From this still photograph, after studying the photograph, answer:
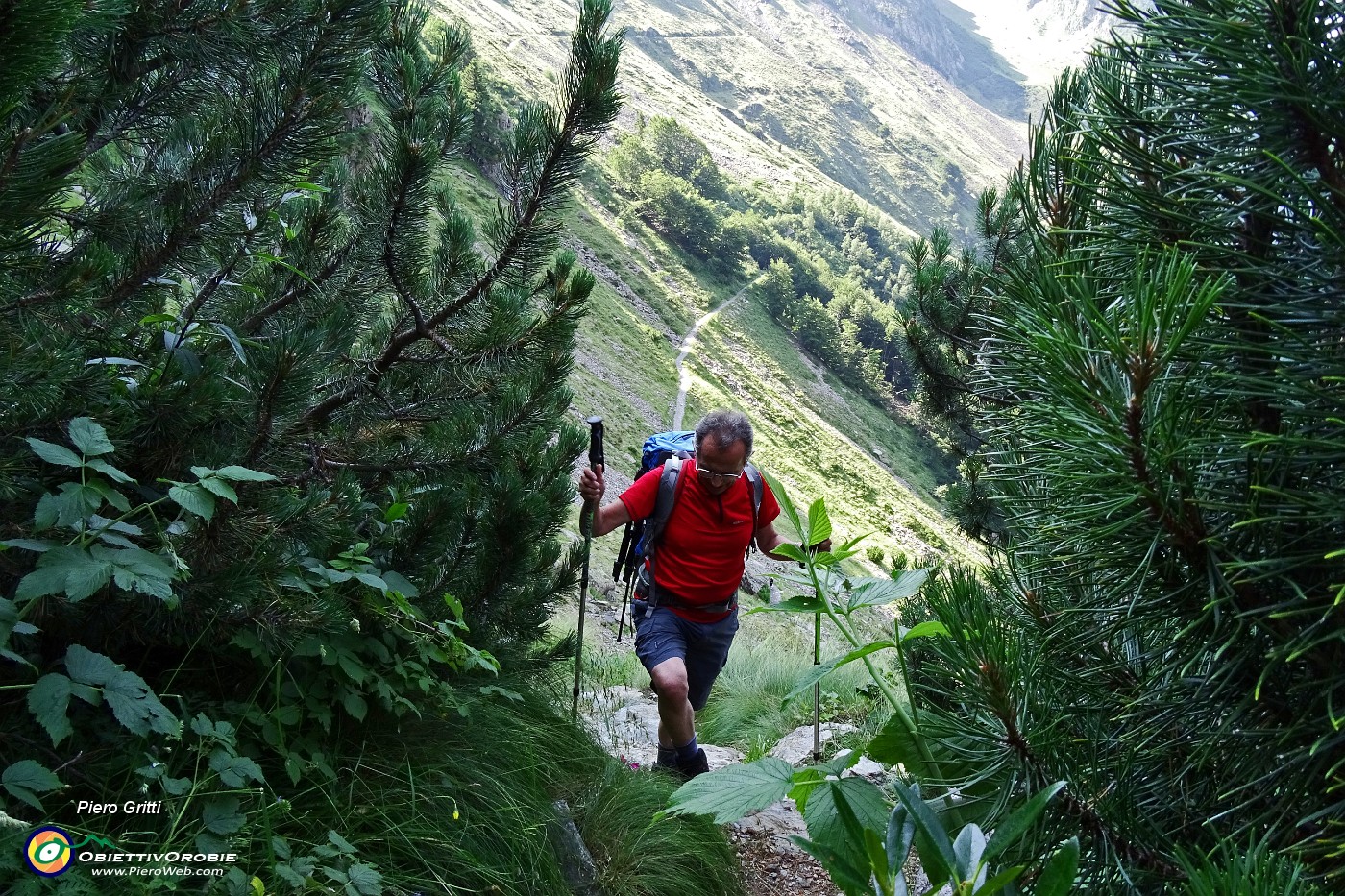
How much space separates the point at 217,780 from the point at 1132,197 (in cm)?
220

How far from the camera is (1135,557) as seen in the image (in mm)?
981

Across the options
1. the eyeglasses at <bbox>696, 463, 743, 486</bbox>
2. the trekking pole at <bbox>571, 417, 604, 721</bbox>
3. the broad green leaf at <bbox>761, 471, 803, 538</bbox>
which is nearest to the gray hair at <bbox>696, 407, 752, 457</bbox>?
the eyeglasses at <bbox>696, 463, 743, 486</bbox>

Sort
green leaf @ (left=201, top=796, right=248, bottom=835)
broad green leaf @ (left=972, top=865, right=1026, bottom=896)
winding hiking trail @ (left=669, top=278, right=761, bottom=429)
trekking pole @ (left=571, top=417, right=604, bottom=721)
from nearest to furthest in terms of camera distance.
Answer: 1. broad green leaf @ (left=972, top=865, right=1026, bottom=896)
2. green leaf @ (left=201, top=796, right=248, bottom=835)
3. trekking pole @ (left=571, top=417, right=604, bottom=721)
4. winding hiking trail @ (left=669, top=278, right=761, bottom=429)

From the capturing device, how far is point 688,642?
4.59 meters

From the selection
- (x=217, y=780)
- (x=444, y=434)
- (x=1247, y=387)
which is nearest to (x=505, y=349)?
(x=444, y=434)

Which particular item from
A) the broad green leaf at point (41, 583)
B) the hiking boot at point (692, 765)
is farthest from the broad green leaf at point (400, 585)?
the hiking boot at point (692, 765)

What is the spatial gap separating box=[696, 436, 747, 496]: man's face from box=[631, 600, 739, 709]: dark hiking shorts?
0.72 m

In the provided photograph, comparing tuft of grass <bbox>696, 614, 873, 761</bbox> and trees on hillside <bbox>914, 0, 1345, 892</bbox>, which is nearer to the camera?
trees on hillside <bbox>914, 0, 1345, 892</bbox>

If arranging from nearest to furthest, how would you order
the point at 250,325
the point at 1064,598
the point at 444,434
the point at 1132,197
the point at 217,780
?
the point at 1132,197, the point at 1064,598, the point at 217,780, the point at 250,325, the point at 444,434

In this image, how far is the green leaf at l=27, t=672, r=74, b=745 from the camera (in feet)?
5.11

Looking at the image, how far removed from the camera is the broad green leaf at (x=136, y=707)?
5.40 feet

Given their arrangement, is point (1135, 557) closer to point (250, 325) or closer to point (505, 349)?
point (505, 349)

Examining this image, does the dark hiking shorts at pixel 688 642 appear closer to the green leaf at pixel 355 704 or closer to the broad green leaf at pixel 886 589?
the green leaf at pixel 355 704

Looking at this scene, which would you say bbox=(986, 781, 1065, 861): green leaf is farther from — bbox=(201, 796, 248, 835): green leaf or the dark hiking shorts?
the dark hiking shorts
